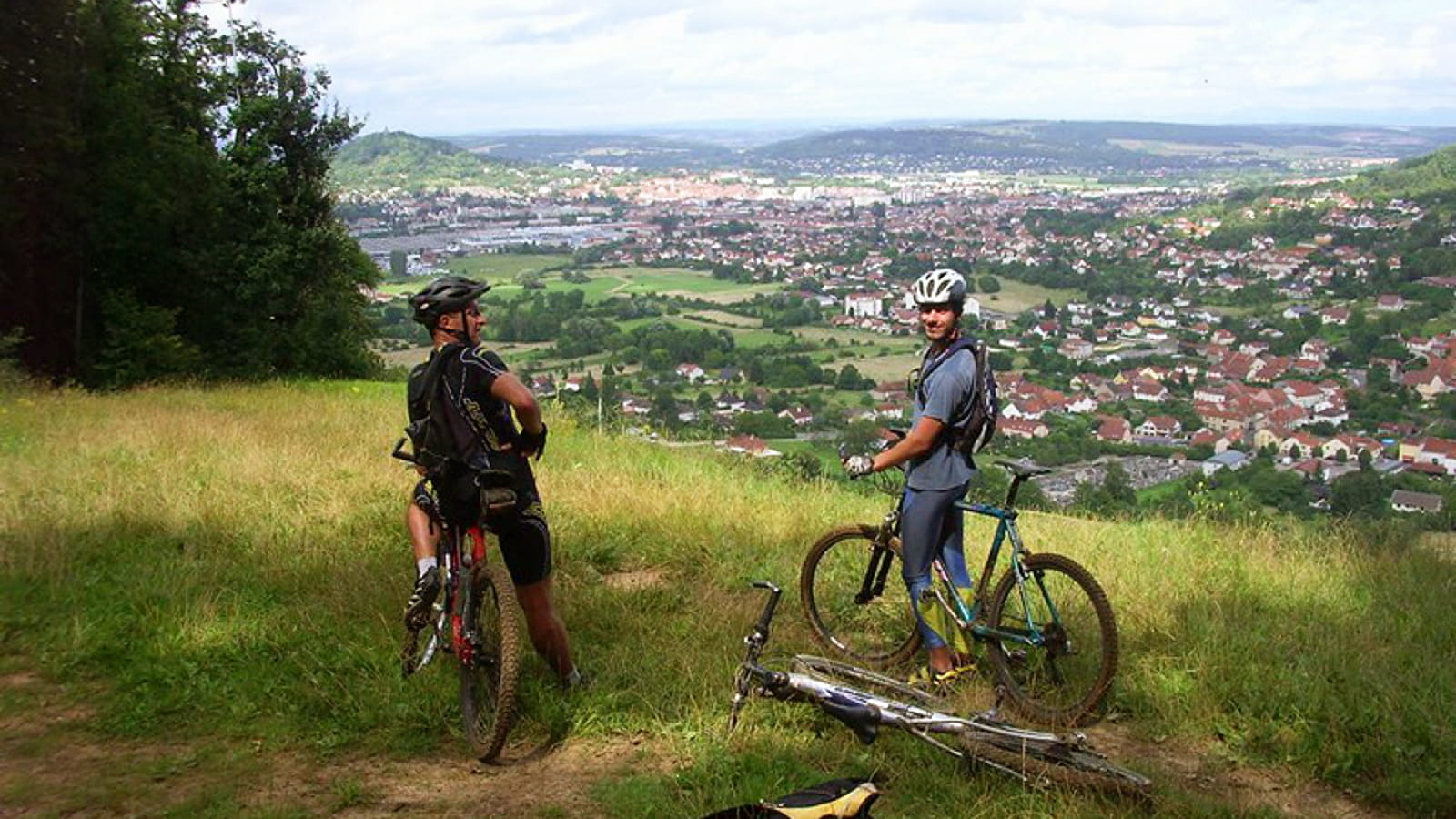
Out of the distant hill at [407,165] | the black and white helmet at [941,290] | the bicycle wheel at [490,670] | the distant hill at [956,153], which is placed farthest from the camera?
the distant hill at [956,153]

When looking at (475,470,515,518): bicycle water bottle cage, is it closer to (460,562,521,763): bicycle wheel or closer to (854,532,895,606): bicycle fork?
(460,562,521,763): bicycle wheel

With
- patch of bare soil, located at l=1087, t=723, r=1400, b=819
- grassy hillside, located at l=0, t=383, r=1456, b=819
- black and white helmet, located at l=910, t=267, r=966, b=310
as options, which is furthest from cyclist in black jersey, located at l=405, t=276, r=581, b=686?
patch of bare soil, located at l=1087, t=723, r=1400, b=819

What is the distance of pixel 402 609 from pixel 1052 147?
13080cm

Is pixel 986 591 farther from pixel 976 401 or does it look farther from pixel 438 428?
pixel 438 428

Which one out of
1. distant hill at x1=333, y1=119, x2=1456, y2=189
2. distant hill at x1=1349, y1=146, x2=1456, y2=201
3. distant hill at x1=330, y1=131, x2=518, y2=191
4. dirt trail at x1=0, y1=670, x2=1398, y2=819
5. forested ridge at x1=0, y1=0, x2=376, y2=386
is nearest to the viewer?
dirt trail at x1=0, y1=670, x2=1398, y2=819

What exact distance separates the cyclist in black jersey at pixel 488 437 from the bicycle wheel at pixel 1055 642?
7.11 ft

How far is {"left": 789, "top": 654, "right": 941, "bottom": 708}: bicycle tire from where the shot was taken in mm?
4668

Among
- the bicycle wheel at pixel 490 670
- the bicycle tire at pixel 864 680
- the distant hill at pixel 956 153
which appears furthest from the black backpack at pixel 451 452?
the distant hill at pixel 956 153

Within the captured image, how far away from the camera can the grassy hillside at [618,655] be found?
4.29m

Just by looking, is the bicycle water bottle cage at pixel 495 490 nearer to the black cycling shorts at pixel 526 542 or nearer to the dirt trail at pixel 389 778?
the black cycling shorts at pixel 526 542

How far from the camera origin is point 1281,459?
19.5m

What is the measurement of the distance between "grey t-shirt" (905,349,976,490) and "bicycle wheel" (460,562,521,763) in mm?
2015

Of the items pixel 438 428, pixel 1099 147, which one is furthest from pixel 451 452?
pixel 1099 147

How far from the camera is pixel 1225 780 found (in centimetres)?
436
